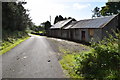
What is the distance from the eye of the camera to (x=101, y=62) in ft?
19.6

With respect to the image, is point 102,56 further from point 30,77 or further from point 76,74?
point 30,77

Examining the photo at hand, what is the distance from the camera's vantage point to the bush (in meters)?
5.55

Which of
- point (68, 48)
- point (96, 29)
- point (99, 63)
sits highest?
point (96, 29)

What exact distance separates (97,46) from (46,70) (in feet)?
9.77

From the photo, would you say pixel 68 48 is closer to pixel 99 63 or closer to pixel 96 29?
pixel 96 29

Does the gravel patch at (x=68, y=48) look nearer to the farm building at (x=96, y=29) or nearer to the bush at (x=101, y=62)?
the farm building at (x=96, y=29)

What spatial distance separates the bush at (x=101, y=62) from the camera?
5.55 meters

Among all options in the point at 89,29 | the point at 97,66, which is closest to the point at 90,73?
the point at 97,66

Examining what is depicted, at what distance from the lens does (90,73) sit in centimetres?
606

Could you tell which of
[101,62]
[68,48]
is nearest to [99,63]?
[101,62]

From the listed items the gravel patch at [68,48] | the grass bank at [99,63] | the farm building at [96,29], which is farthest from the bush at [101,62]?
the farm building at [96,29]

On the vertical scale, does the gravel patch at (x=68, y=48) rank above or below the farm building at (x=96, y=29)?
below

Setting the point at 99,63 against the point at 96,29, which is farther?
the point at 96,29

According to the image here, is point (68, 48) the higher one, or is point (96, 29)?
point (96, 29)
